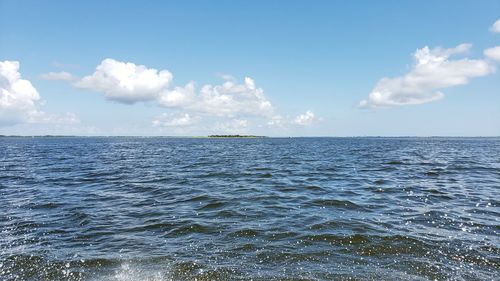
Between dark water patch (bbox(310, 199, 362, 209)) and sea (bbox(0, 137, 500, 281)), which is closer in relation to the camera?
sea (bbox(0, 137, 500, 281))

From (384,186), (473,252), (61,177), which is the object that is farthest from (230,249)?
(61,177)

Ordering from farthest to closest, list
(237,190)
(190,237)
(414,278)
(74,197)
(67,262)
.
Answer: (237,190), (74,197), (190,237), (67,262), (414,278)

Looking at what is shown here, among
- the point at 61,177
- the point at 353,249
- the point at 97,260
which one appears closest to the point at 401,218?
the point at 353,249

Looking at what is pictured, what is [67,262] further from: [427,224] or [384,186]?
[384,186]

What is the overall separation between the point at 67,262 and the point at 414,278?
9601 mm

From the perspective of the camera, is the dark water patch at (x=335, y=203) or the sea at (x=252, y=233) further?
the dark water patch at (x=335, y=203)

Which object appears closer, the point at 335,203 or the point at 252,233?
the point at 252,233

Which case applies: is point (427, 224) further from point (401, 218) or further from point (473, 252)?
point (473, 252)

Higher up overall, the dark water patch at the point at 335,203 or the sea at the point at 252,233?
the dark water patch at the point at 335,203

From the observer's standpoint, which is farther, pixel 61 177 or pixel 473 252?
pixel 61 177

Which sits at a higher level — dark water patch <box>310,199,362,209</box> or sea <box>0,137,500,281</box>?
dark water patch <box>310,199,362,209</box>

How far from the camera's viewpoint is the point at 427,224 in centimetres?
1293

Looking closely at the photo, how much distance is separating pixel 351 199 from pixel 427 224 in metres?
5.10

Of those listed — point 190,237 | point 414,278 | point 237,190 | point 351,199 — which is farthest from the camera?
point 237,190
